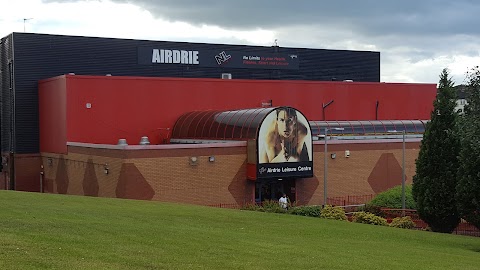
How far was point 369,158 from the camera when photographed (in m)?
44.1

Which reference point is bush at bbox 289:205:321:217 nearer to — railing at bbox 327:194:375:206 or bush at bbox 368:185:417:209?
bush at bbox 368:185:417:209

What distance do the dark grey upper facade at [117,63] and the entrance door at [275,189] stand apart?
1851 cm

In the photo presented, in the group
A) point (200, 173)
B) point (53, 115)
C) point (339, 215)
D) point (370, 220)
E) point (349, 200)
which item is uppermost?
point (53, 115)

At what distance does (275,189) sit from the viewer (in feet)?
135

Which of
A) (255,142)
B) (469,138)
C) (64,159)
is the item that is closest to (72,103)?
(64,159)

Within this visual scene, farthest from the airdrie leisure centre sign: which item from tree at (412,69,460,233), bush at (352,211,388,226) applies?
tree at (412,69,460,233)

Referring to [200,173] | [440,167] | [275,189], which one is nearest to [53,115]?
[200,173]

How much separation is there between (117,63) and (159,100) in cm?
785

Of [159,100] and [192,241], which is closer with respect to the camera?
[192,241]

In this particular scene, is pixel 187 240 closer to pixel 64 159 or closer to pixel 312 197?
pixel 312 197

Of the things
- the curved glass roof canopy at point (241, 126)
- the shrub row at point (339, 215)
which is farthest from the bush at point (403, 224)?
the curved glass roof canopy at point (241, 126)

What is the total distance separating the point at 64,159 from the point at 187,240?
2991 cm

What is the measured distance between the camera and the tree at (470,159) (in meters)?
21.2

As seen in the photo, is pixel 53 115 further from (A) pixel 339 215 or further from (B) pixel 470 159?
(B) pixel 470 159
